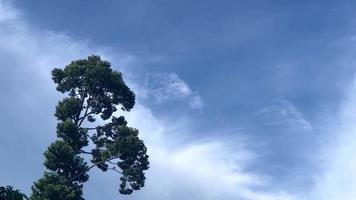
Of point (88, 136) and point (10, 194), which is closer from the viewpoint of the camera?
point (10, 194)

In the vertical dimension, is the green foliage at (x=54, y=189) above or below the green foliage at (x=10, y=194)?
above

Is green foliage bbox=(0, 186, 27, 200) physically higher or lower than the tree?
lower

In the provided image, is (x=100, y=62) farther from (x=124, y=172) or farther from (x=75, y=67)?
(x=124, y=172)

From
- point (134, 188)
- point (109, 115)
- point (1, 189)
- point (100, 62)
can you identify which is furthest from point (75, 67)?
point (1, 189)

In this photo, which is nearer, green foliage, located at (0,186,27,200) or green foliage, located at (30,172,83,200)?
green foliage, located at (0,186,27,200)

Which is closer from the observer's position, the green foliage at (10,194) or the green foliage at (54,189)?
the green foliage at (10,194)

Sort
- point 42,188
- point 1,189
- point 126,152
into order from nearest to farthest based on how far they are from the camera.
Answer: point 1,189
point 42,188
point 126,152

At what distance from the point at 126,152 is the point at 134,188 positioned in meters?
3.54

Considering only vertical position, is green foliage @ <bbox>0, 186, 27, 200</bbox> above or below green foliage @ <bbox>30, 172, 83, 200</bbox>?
below

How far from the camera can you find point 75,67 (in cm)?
5438

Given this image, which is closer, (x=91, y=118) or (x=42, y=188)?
(x=42, y=188)

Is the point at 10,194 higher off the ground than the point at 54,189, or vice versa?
the point at 54,189

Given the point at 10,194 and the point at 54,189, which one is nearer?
the point at 10,194

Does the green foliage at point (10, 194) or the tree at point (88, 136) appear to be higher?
the tree at point (88, 136)
